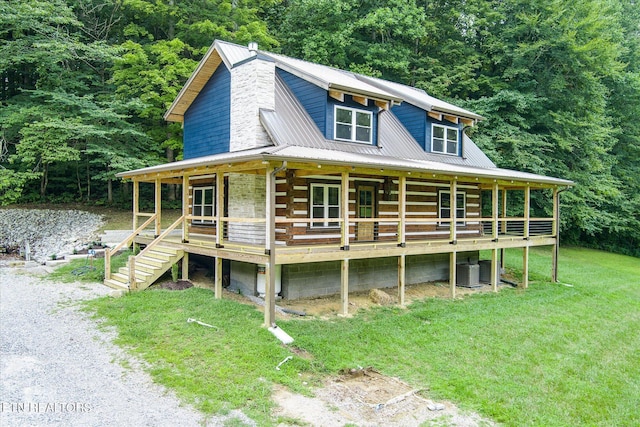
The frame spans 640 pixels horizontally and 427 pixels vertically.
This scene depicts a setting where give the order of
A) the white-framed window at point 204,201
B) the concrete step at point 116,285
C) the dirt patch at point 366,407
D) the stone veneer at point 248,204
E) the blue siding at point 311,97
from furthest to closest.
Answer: the white-framed window at point 204,201 → the blue siding at point 311,97 → the stone veneer at point 248,204 → the concrete step at point 116,285 → the dirt patch at point 366,407

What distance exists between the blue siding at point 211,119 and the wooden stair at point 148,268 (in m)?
3.72

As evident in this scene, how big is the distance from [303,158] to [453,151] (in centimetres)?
1034

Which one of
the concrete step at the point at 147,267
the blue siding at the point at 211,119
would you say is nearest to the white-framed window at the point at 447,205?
the blue siding at the point at 211,119

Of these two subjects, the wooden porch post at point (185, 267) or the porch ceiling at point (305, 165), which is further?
the wooden porch post at point (185, 267)

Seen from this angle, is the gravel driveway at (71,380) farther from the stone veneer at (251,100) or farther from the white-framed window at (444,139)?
the white-framed window at (444,139)

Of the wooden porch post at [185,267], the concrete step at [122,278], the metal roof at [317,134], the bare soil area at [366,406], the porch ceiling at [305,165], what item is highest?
the metal roof at [317,134]

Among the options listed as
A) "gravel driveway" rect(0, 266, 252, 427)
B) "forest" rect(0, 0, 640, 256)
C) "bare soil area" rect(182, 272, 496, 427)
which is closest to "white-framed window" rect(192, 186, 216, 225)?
"gravel driveway" rect(0, 266, 252, 427)

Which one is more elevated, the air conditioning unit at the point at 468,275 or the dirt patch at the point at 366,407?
the air conditioning unit at the point at 468,275

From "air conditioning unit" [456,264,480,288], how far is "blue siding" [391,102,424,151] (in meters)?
4.66

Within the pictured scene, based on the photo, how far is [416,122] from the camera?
665 inches

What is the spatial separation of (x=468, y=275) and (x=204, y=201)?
32.0 feet

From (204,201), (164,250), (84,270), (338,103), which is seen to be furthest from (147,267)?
(338,103)

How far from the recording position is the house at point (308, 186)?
11156mm

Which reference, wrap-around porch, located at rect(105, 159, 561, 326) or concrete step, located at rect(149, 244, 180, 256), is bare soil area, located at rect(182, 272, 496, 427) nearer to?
wrap-around porch, located at rect(105, 159, 561, 326)
